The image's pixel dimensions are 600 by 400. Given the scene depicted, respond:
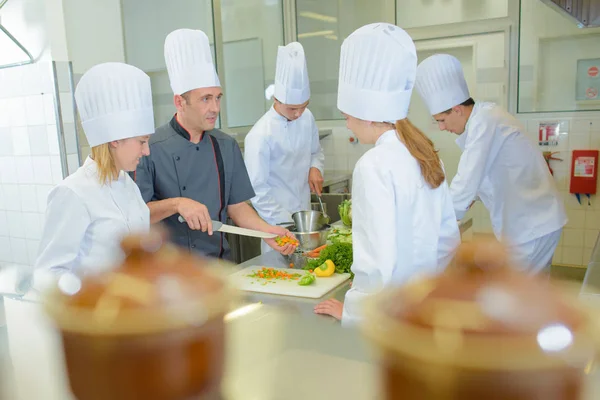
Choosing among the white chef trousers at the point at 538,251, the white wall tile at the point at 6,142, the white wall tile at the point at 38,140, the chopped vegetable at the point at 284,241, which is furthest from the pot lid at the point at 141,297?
the white wall tile at the point at 6,142

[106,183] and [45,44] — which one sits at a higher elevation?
[45,44]

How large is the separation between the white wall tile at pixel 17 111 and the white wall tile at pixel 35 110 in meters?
0.03

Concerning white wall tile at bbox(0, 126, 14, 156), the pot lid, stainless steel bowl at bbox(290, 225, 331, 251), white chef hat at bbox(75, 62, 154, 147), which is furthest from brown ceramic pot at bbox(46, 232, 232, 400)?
white wall tile at bbox(0, 126, 14, 156)

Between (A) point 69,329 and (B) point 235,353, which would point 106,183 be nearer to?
(B) point 235,353

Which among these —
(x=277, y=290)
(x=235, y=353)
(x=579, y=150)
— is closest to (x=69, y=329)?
(x=235, y=353)

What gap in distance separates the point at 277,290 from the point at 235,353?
1.02 m

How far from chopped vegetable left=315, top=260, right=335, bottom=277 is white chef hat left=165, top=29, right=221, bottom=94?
0.87 metres

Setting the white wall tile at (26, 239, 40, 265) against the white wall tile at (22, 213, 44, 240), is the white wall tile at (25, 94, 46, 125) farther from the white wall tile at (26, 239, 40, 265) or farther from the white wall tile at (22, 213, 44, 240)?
the white wall tile at (26, 239, 40, 265)

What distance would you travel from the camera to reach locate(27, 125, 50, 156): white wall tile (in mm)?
2691

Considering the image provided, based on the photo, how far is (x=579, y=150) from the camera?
4.39 m

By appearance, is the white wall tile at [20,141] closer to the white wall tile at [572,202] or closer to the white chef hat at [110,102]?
the white chef hat at [110,102]

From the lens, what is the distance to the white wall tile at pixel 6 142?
2.85 meters

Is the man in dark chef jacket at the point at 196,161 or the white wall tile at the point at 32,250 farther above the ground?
the man in dark chef jacket at the point at 196,161

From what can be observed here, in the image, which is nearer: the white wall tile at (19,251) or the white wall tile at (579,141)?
the white wall tile at (19,251)
